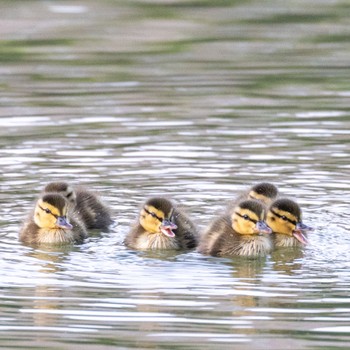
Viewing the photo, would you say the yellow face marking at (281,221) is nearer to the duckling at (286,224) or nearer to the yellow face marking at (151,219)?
the duckling at (286,224)

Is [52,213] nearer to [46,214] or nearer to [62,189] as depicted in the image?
[46,214]

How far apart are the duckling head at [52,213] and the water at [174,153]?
188 mm

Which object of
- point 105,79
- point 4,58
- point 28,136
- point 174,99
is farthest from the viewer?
point 4,58

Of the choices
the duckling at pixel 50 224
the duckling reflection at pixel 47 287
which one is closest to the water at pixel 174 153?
the duckling reflection at pixel 47 287

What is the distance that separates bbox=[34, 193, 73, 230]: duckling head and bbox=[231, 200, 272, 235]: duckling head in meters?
1.06

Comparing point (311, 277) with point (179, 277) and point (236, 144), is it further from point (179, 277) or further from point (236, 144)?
point (236, 144)

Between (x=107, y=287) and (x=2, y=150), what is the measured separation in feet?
11.3

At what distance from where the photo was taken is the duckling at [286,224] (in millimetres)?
9031

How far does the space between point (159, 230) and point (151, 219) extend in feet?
0.31

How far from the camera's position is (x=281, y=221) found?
9.12 m

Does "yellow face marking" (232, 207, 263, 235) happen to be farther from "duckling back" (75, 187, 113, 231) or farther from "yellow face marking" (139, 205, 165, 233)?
"duckling back" (75, 187, 113, 231)

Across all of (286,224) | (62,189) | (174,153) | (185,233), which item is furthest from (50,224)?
(174,153)

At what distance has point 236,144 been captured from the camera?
1134 cm

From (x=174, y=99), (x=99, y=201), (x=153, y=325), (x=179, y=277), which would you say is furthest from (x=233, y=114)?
(x=153, y=325)
